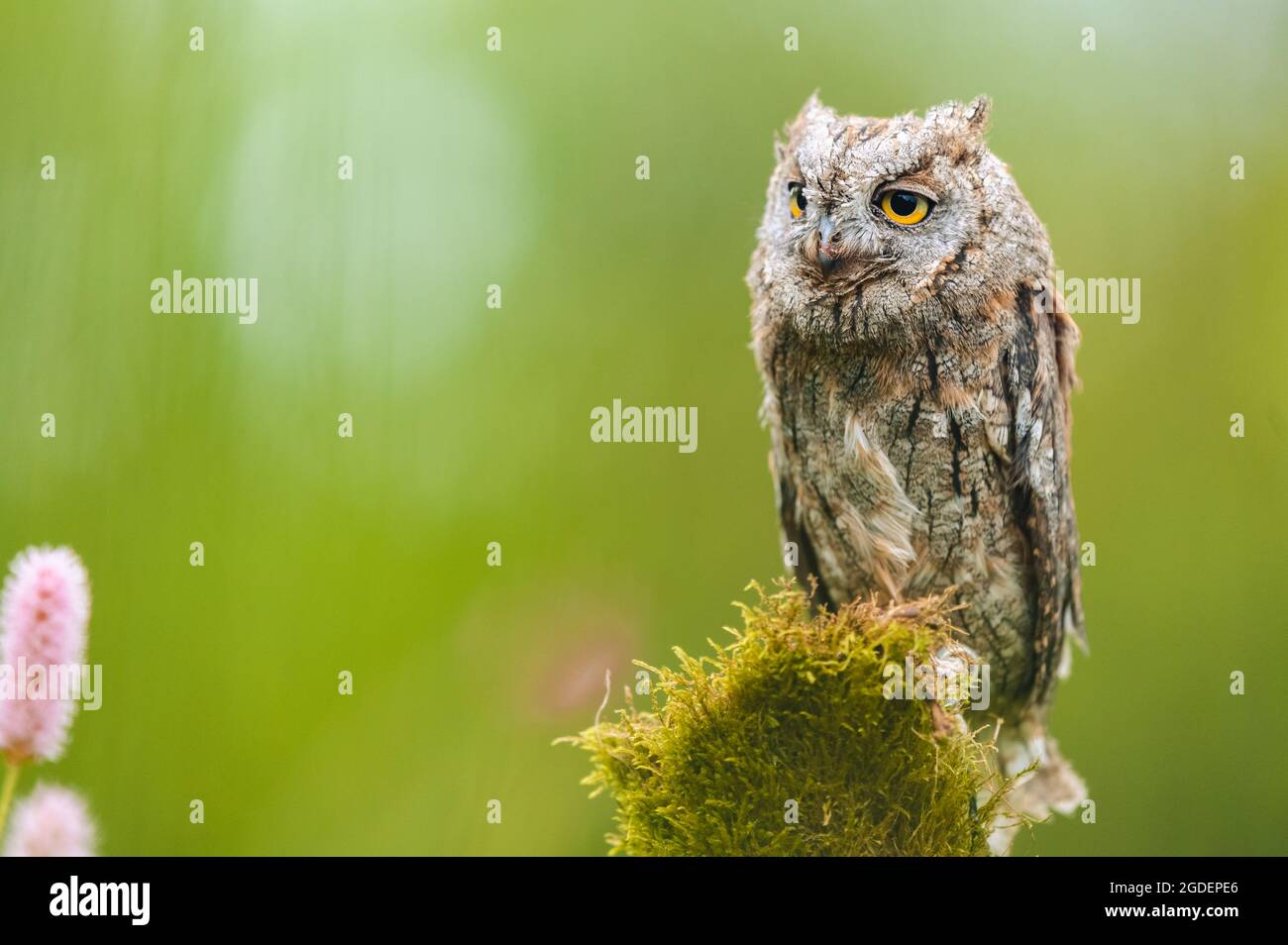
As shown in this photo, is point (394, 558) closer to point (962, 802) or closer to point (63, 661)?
point (63, 661)

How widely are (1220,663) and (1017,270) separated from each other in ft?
6.95

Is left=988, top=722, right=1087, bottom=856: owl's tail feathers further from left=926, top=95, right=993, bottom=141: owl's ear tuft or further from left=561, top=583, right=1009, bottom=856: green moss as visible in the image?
left=926, top=95, right=993, bottom=141: owl's ear tuft

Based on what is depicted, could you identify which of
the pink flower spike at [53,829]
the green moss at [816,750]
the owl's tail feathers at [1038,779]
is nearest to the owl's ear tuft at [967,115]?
the green moss at [816,750]

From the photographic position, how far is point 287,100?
9.46ft

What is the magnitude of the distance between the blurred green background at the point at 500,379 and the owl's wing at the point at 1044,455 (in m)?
1.16

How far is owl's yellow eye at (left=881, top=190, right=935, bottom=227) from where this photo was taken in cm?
184

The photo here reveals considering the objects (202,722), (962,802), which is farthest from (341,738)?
(962,802)

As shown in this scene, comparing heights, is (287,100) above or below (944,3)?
below

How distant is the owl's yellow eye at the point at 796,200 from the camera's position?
197cm

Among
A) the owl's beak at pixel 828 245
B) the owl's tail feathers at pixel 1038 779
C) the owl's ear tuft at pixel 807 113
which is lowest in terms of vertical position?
the owl's tail feathers at pixel 1038 779

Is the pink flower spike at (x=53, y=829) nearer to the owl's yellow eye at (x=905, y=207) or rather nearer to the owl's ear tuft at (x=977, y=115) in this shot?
the owl's yellow eye at (x=905, y=207)

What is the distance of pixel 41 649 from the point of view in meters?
1.06

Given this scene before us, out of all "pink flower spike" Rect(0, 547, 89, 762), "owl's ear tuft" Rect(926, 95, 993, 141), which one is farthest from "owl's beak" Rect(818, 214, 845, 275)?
"pink flower spike" Rect(0, 547, 89, 762)

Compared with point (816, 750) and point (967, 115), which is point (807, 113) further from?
point (816, 750)
